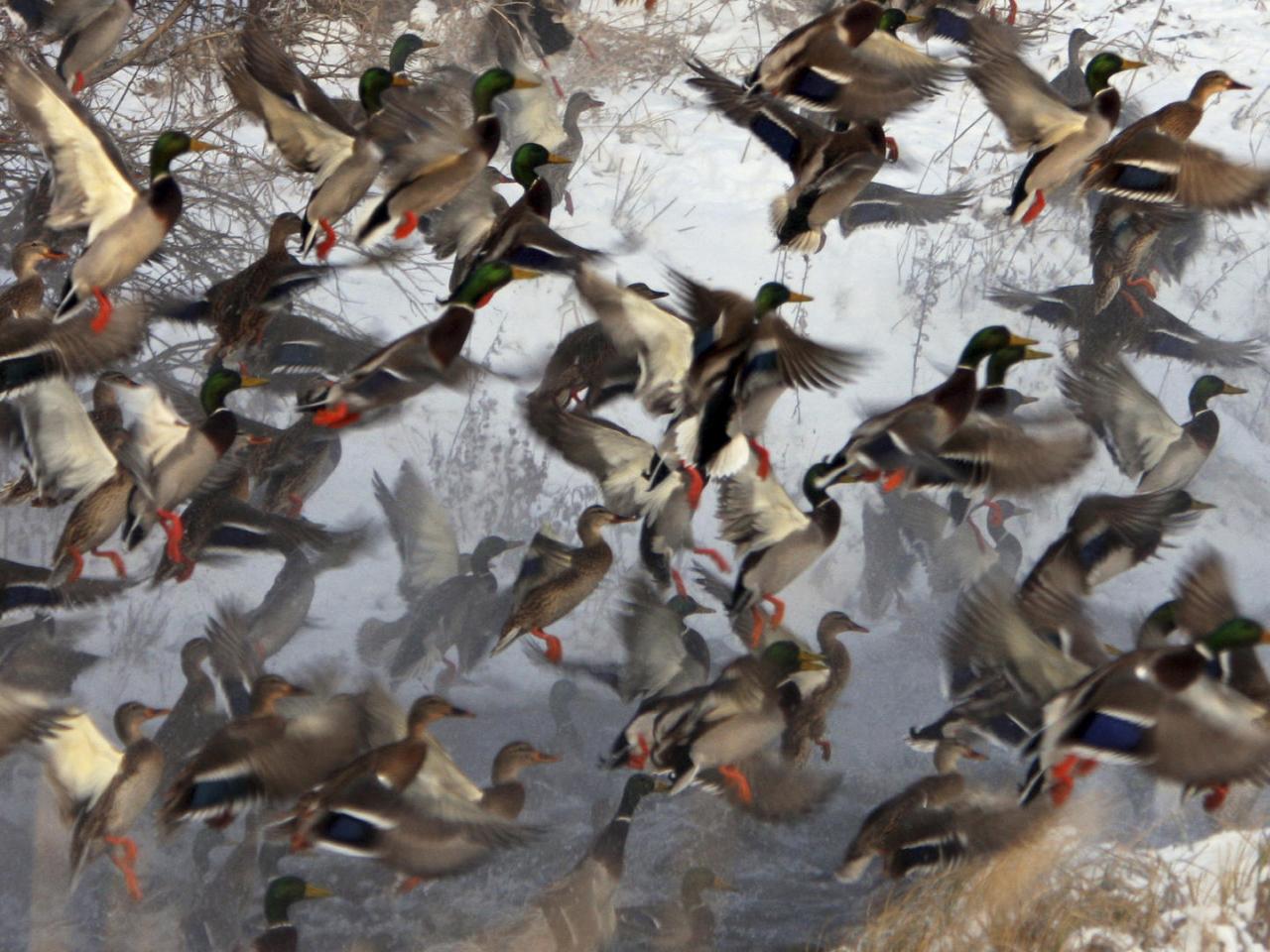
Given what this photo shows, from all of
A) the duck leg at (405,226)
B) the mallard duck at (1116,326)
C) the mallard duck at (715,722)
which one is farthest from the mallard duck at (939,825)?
the duck leg at (405,226)

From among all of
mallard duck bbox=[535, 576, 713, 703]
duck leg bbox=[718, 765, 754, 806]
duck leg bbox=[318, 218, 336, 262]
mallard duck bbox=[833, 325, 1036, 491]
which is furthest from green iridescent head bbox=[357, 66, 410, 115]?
duck leg bbox=[718, 765, 754, 806]

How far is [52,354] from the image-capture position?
332 centimetres

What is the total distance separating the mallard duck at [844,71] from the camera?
351cm

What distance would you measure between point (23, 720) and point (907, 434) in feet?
6.56

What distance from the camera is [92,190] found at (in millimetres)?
3418

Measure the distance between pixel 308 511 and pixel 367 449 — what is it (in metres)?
0.34

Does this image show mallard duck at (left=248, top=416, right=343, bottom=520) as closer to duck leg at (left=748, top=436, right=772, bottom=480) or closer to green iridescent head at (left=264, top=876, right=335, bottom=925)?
green iridescent head at (left=264, top=876, right=335, bottom=925)

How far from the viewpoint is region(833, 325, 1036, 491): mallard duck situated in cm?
314

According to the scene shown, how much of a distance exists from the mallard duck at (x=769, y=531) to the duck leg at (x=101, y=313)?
1.50m

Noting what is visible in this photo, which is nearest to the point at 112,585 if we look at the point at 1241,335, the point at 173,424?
the point at 173,424

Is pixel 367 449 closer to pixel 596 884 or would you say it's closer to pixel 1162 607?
pixel 596 884

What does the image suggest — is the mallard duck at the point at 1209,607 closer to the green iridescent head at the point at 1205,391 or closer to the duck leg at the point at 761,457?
the duck leg at the point at 761,457

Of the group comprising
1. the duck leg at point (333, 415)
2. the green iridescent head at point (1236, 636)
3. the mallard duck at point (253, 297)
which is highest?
the mallard duck at point (253, 297)

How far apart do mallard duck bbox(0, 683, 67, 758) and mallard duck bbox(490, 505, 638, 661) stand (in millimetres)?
1019
